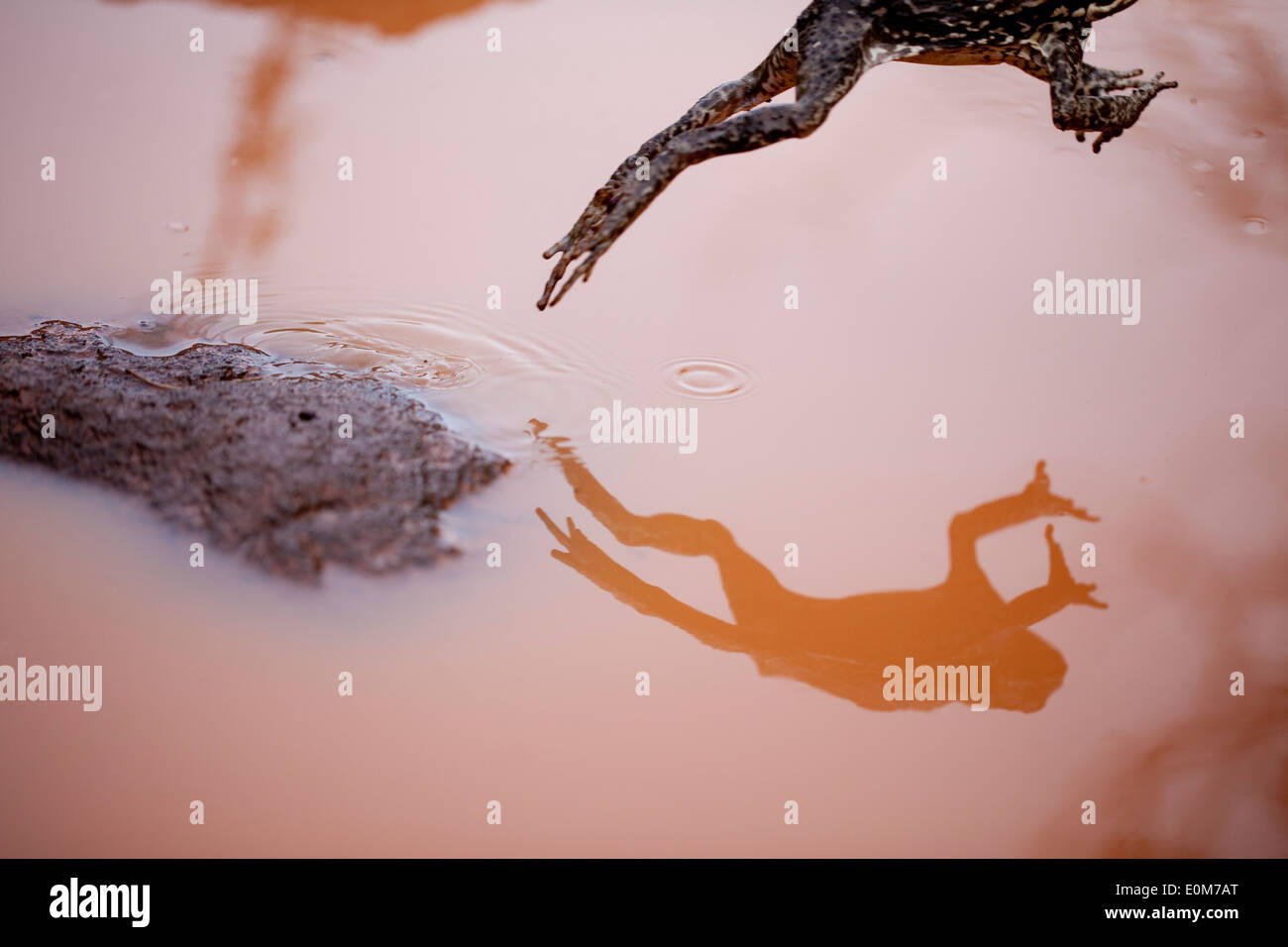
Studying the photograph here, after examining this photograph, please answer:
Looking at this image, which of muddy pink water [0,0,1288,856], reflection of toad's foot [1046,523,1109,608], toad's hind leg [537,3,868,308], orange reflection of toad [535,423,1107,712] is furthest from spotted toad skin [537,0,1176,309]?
reflection of toad's foot [1046,523,1109,608]

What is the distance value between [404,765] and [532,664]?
510 mm

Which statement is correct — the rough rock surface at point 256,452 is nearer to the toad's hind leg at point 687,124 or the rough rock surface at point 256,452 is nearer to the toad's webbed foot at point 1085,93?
the toad's hind leg at point 687,124

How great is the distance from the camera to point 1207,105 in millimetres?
6117

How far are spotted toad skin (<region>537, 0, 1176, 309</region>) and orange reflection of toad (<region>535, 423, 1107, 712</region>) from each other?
1.00 meters

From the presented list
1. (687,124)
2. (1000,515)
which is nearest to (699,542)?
(1000,515)

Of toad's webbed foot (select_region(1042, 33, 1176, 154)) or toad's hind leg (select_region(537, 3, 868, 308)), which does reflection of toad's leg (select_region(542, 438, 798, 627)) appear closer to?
toad's hind leg (select_region(537, 3, 868, 308))

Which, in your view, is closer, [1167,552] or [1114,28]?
[1167,552]

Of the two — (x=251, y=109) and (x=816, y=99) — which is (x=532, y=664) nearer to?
(x=816, y=99)

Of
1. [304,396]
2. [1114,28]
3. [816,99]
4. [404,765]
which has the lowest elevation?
[404,765]

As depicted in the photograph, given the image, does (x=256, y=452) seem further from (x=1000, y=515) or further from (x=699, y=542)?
(x=1000, y=515)

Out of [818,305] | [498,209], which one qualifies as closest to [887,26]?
[818,305]

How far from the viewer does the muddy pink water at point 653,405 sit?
279cm

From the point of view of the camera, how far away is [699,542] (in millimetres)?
3574

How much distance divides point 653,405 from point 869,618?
1.31m
